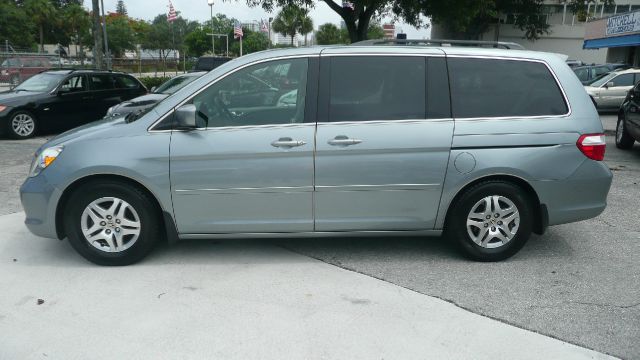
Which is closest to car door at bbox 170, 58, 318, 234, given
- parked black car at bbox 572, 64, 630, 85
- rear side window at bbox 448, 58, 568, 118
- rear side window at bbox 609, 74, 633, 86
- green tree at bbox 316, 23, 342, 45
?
rear side window at bbox 448, 58, 568, 118

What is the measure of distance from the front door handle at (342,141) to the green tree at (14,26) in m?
57.5

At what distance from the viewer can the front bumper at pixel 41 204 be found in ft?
13.8

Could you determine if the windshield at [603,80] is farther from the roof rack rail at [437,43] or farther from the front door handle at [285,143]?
the front door handle at [285,143]

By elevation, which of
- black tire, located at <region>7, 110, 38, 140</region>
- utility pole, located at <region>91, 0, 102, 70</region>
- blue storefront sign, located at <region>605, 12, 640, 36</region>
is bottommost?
black tire, located at <region>7, 110, 38, 140</region>

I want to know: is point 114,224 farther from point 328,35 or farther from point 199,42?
point 199,42

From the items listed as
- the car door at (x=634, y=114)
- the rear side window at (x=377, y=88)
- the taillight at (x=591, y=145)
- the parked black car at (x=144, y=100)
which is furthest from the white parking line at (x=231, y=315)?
the car door at (x=634, y=114)

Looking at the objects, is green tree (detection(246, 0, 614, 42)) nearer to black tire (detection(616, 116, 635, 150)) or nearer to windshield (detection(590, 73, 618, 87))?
windshield (detection(590, 73, 618, 87))

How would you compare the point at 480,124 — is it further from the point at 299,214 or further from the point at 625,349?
the point at 625,349

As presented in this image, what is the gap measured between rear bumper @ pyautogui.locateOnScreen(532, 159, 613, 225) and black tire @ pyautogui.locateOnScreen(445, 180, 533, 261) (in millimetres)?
162

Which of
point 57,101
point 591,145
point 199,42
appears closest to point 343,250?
point 591,145

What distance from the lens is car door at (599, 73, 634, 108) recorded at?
51.8 ft

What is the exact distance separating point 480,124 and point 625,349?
6.31 feet

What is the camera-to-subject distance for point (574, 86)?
4.45m

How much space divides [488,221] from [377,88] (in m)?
1.45
